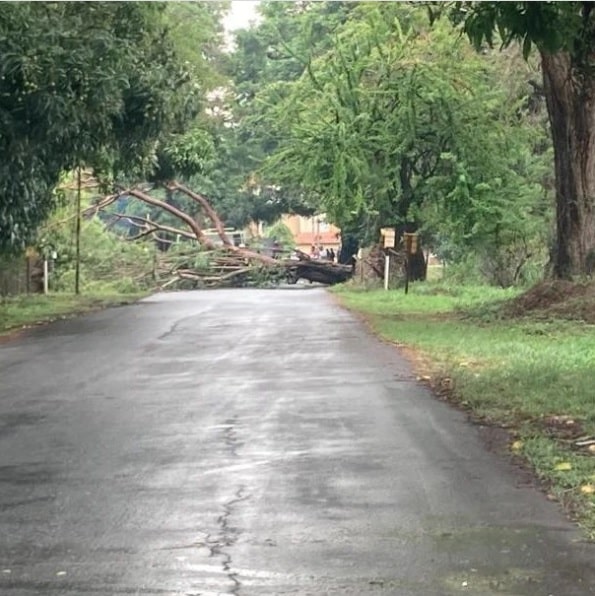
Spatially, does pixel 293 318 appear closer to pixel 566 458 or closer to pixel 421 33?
pixel 421 33

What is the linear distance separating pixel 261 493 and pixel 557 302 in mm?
16269

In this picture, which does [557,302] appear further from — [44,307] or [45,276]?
[45,276]

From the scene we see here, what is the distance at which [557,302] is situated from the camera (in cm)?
2322

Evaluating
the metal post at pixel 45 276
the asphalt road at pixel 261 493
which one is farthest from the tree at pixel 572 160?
the metal post at pixel 45 276

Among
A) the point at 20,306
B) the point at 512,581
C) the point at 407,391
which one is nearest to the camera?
the point at 512,581

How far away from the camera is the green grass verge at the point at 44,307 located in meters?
25.4

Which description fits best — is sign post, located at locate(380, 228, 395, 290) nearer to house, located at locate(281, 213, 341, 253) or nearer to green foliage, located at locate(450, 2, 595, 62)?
green foliage, located at locate(450, 2, 595, 62)

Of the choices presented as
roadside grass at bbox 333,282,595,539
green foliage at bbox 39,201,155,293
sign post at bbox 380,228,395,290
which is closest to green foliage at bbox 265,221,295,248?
green foliage at bbox 39,201,155,293

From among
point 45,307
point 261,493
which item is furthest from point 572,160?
point 261,493

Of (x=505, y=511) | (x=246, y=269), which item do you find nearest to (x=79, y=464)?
(x=505, y=511)

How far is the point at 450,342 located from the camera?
1844cm

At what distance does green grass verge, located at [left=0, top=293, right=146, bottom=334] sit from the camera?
2536 centimetres

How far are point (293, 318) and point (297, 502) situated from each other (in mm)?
18258

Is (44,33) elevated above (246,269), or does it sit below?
above
